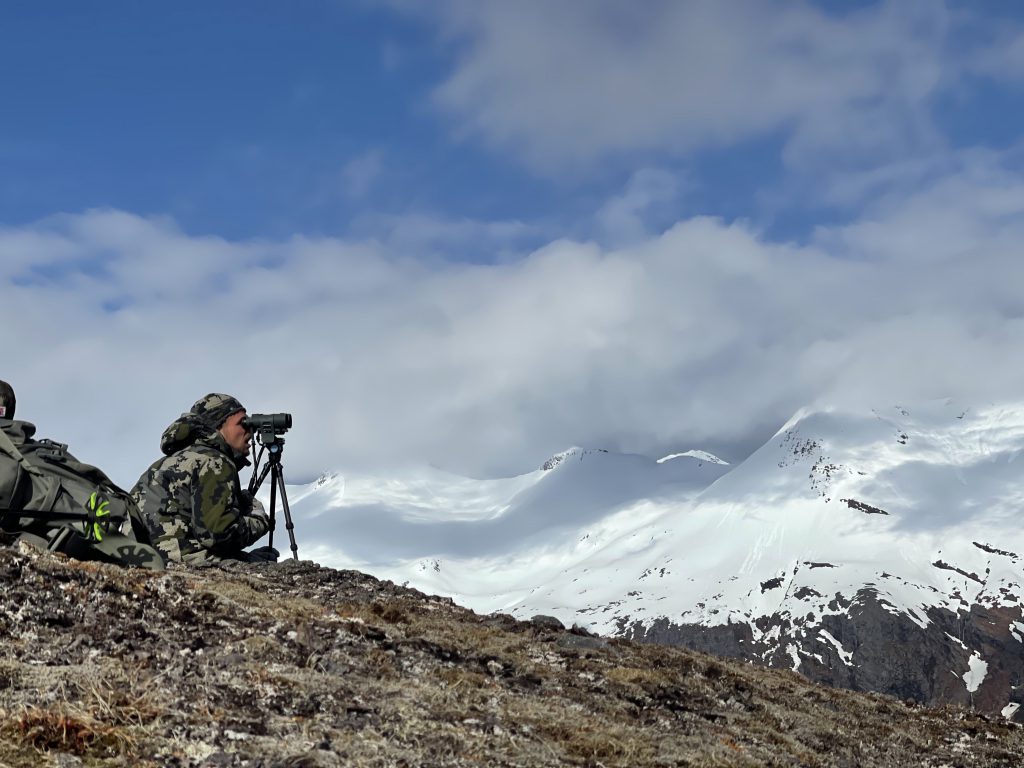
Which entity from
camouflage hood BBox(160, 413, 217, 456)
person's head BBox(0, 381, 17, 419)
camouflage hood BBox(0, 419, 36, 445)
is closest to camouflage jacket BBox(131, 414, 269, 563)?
camouflage hood BBox(160, 413, 217, 456)

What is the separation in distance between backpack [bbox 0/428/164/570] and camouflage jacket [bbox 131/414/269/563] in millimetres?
2583

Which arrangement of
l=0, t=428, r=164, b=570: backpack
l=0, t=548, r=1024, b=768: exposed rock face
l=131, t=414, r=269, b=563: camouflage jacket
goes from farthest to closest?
l=131, t=414, r=269, b=563: camouflage jacket < l=0, t=428, r=164, b=570: backpack < l=0, t=548, r=1024, b=768: exposed rock face

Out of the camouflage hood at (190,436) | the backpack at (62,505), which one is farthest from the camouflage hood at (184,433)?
the backpack at (62,505)

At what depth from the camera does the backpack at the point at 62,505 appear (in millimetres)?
13367

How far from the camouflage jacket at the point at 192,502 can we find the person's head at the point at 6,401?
3131 mm

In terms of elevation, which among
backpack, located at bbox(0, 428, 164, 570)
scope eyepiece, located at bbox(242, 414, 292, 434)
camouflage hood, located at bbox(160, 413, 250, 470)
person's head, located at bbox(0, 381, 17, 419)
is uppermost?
scope eyepiece, located at bbox(242, 414, 292, 434)

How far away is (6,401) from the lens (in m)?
14.5

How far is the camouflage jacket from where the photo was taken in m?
17.2

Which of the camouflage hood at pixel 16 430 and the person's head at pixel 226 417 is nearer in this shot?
the camouflage hood at pixel 16 430

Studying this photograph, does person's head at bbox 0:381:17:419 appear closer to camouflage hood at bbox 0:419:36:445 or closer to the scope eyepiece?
camouflage hood at bbox 0:419:36:445

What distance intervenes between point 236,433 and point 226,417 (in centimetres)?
32

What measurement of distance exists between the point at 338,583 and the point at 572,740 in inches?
392

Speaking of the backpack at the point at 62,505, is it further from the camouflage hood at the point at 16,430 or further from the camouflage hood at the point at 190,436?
the camouflage hood at the point at 190,436

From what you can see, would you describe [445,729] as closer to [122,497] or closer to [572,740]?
[572,740]
